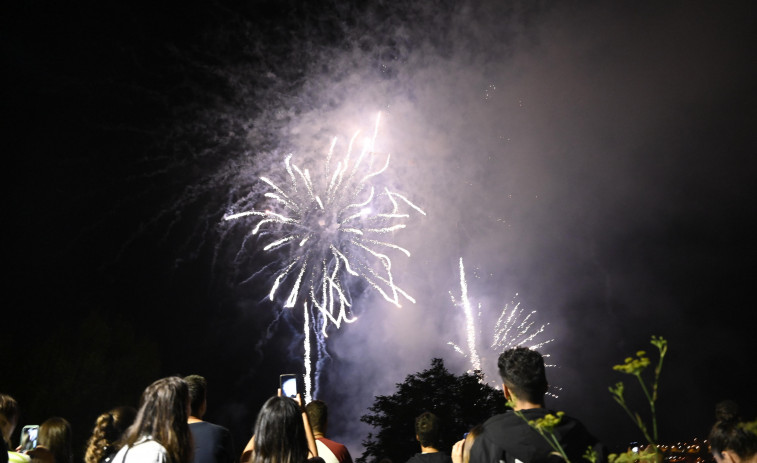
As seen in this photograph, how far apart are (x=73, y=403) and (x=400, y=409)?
1734 centimetres

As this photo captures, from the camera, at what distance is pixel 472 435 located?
4.30 meters

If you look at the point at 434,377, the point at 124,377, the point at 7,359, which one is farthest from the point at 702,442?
the point at 7,359

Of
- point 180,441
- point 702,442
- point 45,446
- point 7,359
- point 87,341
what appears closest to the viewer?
point 180,441

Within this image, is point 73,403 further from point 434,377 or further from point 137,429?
point 137,429

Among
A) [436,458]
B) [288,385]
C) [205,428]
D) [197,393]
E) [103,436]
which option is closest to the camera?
[205,428]

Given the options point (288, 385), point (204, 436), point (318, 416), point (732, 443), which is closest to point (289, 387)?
point (288, 385)

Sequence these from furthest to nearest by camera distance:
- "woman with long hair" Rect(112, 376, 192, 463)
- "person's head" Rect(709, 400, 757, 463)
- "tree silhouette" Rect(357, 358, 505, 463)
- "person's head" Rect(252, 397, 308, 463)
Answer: "tree silhouette" Rect(357, 358, 505, 463) → "person's head" Rect(709, 400, 757, 463) → "person's head" Rect(252, 397, 308, 463) → "woman with long hair" Rect(112, 376, 192, 463)

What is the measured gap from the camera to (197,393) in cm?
408

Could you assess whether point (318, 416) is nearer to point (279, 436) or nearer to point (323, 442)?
point (323, 442)

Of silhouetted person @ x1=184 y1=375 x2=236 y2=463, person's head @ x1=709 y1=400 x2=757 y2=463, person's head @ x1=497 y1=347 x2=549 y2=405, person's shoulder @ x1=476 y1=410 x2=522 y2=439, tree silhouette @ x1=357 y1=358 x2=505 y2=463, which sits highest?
tree silhouette @ x1=357 y1=358 x2=505 y2=463

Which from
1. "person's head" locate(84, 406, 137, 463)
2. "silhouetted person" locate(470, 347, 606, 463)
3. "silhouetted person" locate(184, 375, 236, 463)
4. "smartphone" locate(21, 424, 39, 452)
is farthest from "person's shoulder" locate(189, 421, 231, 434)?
"smartphone" locate(21, 424, 39, 452)

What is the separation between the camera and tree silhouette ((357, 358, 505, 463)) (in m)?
30.1

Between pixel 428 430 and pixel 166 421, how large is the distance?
2.56 m

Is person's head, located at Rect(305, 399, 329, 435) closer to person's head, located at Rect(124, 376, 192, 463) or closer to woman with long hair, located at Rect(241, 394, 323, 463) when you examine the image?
woman with long hair, located at Rect(241, 394, 323, 463)
